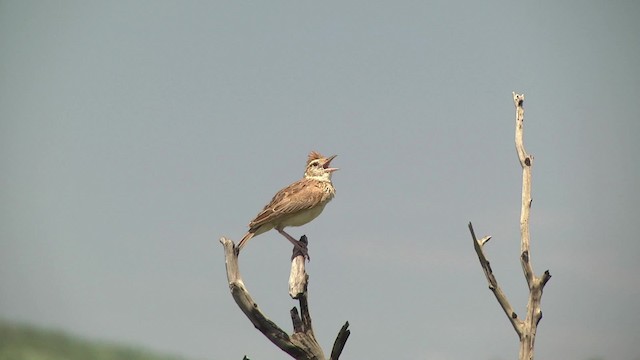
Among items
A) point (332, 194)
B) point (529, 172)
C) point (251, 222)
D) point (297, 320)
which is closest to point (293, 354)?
point (297, 320)

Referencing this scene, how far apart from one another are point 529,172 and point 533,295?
6.07ft

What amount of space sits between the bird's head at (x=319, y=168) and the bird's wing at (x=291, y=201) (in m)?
0.35

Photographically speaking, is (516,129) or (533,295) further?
(516,129)

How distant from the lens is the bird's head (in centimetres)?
1238

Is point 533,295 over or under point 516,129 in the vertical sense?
under

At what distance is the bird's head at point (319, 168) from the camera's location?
1238cm

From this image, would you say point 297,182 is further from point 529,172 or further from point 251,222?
point 529,172

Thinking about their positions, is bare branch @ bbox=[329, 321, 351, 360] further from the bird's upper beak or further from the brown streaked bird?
the bird's upper beak

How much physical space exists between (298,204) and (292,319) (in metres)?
1.88

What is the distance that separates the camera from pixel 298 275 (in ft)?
34.7

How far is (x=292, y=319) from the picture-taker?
1042cm

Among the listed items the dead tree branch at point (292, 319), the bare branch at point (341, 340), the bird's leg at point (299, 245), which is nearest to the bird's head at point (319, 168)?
the bird's leg at point (299, 245)

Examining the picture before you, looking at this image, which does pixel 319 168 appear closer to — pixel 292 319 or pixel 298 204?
pixel 298 204

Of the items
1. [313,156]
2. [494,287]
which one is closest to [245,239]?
[313,156]
